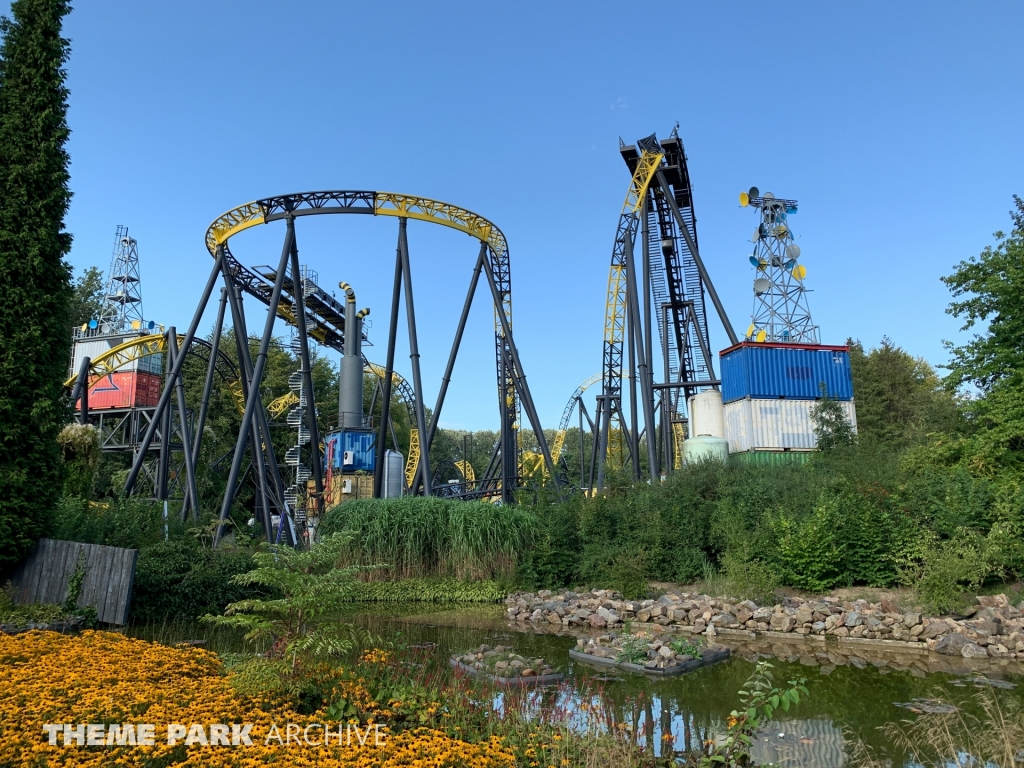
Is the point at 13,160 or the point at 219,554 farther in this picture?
the point at 219,554

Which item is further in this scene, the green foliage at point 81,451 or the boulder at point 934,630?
the green foliage at point 81,451

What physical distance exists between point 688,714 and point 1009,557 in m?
7.41

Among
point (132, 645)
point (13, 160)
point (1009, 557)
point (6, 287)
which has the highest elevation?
point (13, 160)

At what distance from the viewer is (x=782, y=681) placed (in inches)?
303

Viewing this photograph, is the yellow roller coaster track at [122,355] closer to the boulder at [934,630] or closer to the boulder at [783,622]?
the boulder at [783,622]

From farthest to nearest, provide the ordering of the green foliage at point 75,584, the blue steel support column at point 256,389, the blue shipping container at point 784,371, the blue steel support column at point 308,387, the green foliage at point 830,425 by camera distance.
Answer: the blue shipping container at point 784,371 → the blue steel support column at point 308,387 → the green foliage at point 830,425 → the blue steel support column at point 256,389 → the green foliage at point 75,584

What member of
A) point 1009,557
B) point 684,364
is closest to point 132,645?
point 1009,557

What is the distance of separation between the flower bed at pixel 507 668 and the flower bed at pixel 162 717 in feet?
7.84

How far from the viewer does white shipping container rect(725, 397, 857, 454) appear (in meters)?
20.1

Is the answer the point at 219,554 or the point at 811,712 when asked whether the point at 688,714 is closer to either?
the point at 811,712

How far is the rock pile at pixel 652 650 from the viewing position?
8.23 metres

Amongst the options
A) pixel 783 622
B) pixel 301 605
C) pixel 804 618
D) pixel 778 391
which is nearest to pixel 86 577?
pixel 301 605

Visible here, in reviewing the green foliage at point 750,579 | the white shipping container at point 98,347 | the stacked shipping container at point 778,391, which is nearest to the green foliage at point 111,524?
the green foliage at point 750,579

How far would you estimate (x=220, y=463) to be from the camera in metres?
33.8
